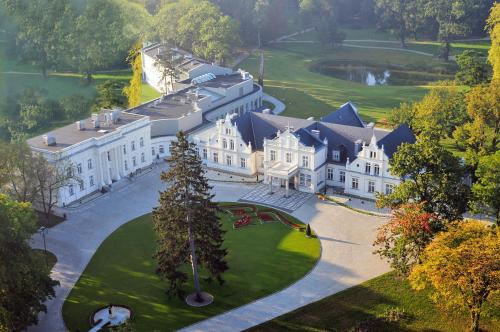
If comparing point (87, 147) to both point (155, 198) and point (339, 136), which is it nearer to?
point (155, 198)

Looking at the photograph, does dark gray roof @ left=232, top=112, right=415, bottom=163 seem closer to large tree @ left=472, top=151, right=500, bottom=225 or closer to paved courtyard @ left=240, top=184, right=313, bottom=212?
paved courtyard @ left=240, top=184, right=313, bottom=212

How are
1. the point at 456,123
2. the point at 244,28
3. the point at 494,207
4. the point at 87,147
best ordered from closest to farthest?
the point at 494,207, the point at 87,147, the point at 456,123, the point at 244,28

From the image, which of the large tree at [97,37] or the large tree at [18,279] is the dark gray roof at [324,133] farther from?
the large tree at [97,37]

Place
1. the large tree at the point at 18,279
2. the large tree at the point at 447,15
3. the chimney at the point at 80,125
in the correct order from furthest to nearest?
the large tree at the point at 447,15, the chimney at the point at 80,125, the large tree at the point at 18,279

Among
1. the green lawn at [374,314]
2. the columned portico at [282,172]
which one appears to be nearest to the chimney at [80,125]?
the columned portico at [282,172]

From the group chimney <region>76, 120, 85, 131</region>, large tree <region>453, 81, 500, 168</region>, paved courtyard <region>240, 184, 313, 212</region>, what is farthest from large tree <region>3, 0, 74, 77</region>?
large tree <region>453, 81, 500, 168</region>

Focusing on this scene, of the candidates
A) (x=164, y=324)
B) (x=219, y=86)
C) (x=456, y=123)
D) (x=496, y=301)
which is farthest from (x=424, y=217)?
(x=219, y=86)

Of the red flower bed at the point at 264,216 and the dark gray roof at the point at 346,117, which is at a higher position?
the dark gray roof at the point at 346,117
